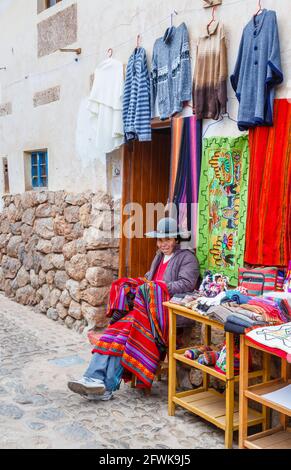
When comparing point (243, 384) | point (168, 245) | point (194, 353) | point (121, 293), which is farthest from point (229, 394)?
point (168, 245)

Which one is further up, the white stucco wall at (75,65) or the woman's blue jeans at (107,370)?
the white stucco wall at (75,65)

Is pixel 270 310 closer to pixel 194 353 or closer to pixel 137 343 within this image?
pixel 194 353

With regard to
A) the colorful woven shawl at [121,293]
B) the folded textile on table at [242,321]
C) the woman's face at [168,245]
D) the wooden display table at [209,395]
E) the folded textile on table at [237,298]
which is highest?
the woman's face at [168,245]

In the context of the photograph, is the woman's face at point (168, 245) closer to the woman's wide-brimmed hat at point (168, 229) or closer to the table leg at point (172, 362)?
the woman's wide-brimmed hat at point (168, 229)

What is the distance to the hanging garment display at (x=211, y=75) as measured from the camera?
13.2 ft

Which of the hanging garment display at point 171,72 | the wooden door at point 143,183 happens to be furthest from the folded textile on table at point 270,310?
the wooden door at point 143,183

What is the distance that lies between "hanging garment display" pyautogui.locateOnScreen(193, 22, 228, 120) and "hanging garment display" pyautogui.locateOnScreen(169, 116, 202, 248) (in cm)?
21

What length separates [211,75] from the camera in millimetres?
4125

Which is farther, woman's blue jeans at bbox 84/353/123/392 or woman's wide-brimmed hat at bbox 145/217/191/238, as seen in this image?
woman's wide-brimmed hat at bbox 145/217/191/238

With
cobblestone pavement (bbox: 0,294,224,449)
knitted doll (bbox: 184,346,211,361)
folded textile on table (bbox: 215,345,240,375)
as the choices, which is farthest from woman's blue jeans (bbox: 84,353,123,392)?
folded textile on table (bbox: 215,345,240,375)

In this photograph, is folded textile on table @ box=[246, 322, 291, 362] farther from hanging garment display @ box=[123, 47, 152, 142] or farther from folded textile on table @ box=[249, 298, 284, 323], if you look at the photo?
hanging garment display @ box=[123, 47, 152, 142]

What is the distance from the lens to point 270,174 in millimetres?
3680

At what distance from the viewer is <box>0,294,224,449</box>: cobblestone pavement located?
334cm

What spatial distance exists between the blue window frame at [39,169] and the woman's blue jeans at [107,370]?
3.58 meters
